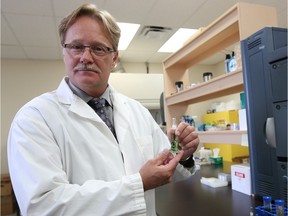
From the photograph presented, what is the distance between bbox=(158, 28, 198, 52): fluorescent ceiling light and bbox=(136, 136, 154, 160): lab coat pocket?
241 centimetres

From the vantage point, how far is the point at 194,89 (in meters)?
1.92

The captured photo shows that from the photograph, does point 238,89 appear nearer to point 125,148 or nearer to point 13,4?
point 125,148

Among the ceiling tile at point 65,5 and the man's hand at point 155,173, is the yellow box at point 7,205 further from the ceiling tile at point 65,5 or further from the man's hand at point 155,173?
the man's hand at point 155,173

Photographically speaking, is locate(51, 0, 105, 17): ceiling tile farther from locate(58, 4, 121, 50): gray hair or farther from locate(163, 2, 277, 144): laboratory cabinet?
locate(58, 4, 121, 50): gray hair

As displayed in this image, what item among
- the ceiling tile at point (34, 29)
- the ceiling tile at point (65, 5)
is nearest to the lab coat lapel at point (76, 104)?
the ceiling tile at point (65, 5)

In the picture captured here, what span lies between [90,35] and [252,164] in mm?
844

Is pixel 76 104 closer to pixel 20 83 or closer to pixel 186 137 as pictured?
pixel 186 137

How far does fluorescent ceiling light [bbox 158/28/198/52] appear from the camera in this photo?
3182 mm

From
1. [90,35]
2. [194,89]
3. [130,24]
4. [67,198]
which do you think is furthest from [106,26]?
[130,24]

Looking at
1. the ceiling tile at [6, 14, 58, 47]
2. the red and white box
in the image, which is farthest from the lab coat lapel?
the ceiling tile at [6, 14, 58, 47]

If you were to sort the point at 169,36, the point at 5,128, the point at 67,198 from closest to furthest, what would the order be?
1. the point at 67,198
2. the point at 169,36
3. the point at 5,128

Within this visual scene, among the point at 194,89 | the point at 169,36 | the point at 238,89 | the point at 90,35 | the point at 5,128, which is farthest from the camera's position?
the point at 5,128

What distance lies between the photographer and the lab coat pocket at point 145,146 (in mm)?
981

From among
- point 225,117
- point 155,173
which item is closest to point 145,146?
point 155,173
